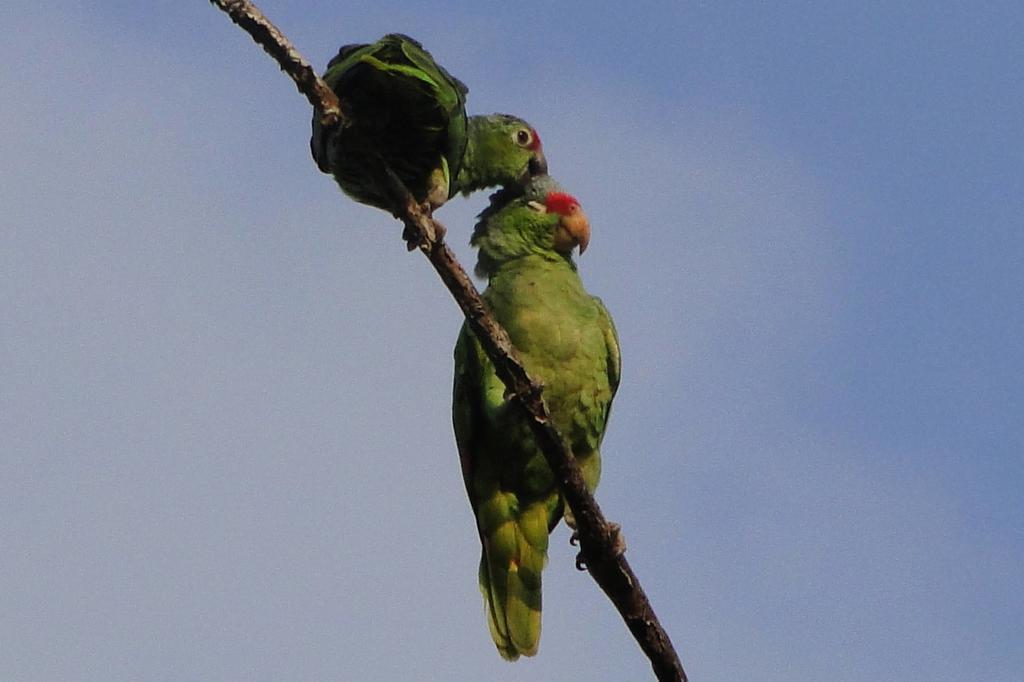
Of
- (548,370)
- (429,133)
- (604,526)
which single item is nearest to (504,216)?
(548,370)

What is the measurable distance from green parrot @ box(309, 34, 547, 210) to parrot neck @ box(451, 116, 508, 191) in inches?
30.6

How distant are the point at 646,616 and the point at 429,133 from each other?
82.7 inches

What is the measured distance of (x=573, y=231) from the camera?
7.10 meters

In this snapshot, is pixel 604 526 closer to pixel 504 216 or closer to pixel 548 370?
pixel 548 370

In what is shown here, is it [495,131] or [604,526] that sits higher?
[495,131]

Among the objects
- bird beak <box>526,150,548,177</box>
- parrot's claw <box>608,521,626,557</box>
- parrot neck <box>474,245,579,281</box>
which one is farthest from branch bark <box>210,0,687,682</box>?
bird beak <box>526,150,548,177</box>

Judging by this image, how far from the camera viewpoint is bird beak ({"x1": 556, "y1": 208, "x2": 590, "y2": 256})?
710 centimetres

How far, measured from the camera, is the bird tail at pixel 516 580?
6.42 meters

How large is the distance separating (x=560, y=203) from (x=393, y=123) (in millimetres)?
1819

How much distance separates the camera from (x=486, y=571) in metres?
6.53

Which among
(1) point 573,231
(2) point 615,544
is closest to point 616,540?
(2) point 615,544

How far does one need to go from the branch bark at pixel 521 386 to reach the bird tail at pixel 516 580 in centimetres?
87

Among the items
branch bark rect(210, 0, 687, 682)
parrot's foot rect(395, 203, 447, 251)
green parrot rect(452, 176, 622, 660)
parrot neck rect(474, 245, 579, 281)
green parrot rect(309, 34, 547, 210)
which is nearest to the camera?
branch bark rect(210, 0, 687, 682)

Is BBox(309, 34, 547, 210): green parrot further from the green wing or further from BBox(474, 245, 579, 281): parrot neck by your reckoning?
BBox(474, 245, 579, 281): parrot neck
